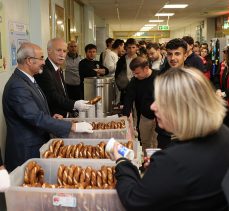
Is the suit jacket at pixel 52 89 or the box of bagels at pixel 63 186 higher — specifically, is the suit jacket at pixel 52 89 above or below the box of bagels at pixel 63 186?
above

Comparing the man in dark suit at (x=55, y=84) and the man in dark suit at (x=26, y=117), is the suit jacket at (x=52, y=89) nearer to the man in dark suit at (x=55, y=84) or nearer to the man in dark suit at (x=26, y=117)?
the man in dark suit at (x=55, y=84)

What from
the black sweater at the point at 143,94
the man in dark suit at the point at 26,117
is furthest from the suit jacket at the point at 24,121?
→ the black sweater at the point at 143,94

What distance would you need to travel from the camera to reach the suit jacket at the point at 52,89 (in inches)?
130

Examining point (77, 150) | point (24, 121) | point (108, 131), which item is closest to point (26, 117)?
point (24, 121)

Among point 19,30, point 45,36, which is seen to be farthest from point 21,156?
point 45,36

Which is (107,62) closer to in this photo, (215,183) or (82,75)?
(82,75)

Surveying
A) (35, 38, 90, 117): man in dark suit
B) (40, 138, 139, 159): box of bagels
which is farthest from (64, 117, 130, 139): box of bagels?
(35, 38, 90, 117): man in dark suit

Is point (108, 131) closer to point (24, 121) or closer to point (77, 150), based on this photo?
point (77, 150)

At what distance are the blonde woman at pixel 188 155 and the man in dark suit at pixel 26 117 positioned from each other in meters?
1.40

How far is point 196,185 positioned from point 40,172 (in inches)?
39.9

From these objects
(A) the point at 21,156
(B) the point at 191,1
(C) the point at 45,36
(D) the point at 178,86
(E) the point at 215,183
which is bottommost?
(A) the point at 21,156

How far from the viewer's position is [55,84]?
3.41 metres

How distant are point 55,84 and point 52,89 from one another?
93 mm

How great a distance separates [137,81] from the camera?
13.3 feet
